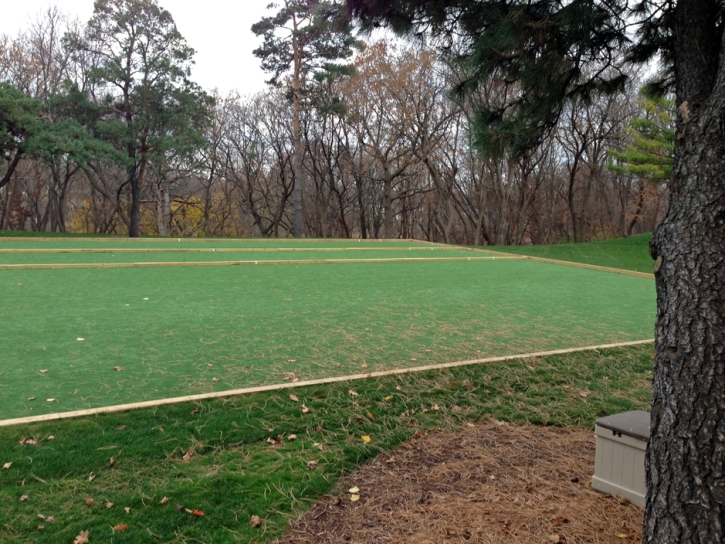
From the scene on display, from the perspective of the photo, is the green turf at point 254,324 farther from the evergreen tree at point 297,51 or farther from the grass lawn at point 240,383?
the evergreen tree at point 297,51

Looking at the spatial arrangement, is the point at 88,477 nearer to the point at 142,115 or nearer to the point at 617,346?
the point at 617,346

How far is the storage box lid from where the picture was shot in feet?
6.95

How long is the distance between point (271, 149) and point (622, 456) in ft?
90.4

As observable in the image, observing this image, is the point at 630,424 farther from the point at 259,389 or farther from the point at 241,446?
the point at 259,389

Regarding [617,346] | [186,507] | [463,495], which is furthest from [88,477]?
[617,346]

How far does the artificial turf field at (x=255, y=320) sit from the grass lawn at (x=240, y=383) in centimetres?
3

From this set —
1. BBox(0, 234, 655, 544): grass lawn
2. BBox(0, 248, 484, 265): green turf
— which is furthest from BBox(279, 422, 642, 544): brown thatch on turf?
BBox(0, 248, 484, 265): green turf

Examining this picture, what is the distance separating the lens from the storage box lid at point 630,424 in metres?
2.12

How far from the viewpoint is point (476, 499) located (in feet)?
7.43

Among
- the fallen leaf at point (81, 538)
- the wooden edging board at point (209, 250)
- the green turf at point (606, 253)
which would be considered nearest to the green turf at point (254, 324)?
the fallen leaf at point (81, 538)

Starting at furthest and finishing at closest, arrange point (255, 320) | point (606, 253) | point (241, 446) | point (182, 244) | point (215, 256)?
point (606, 253), point (182, 244), point (215, 256), point (255, 320), point (241, 446)

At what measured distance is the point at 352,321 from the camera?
5.34m

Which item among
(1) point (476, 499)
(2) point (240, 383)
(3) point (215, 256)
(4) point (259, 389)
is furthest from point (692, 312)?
(3) point (215, 256)

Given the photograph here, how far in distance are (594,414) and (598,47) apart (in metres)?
2.16
